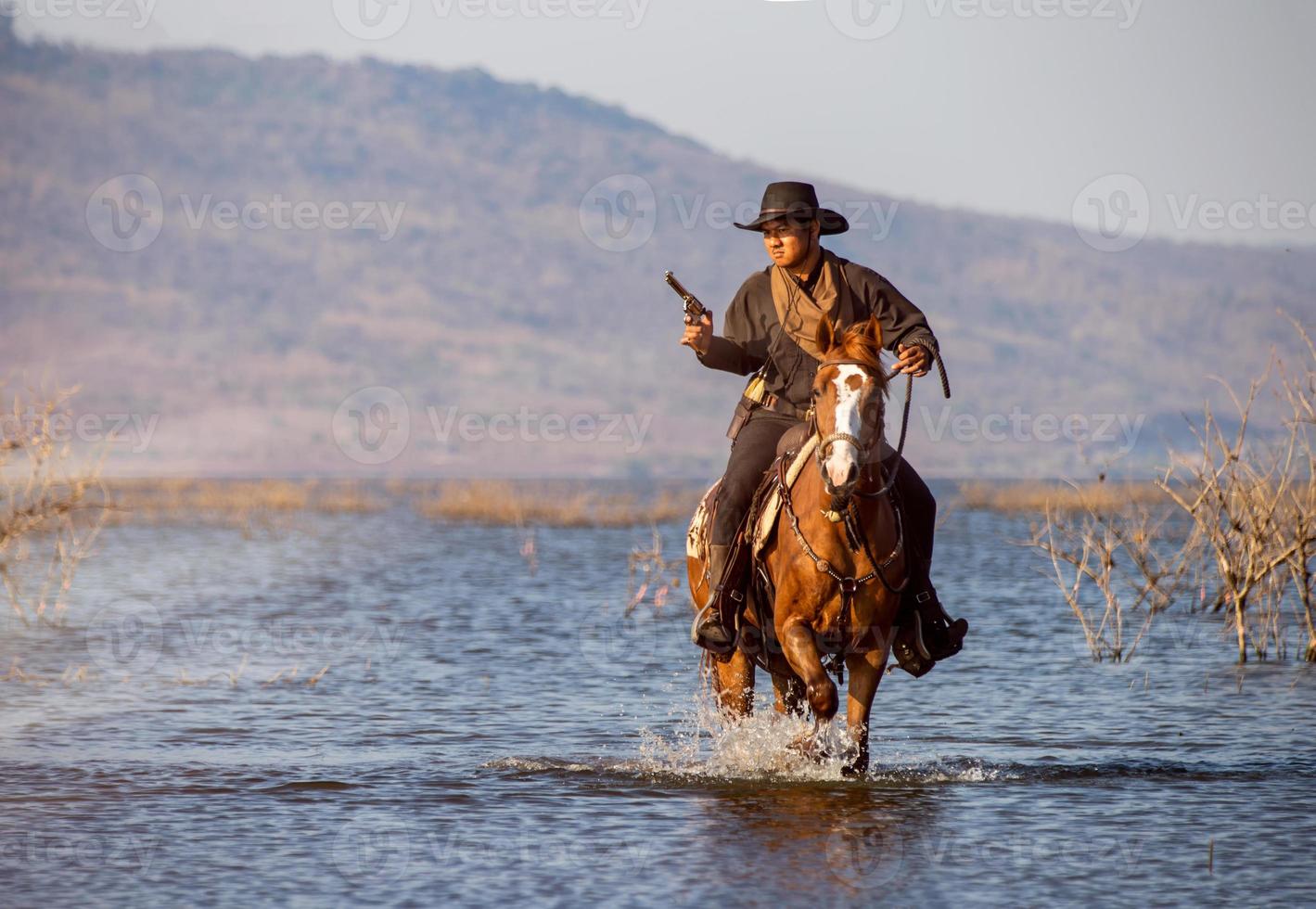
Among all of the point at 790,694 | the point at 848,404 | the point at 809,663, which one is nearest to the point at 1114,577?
the point at 790,694

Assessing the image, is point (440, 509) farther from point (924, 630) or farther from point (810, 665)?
point (810, 665)

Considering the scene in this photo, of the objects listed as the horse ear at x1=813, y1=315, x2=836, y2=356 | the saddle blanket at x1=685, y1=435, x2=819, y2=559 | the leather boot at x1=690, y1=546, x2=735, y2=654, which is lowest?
the leather boot at x1=690, y1=546, x2=735, y2=654

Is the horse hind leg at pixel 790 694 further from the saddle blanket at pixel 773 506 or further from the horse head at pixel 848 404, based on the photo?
the horse head at pixel 848 404

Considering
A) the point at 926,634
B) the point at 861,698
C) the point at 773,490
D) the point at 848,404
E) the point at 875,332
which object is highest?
the point at 875,332

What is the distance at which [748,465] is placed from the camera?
9.95 metres

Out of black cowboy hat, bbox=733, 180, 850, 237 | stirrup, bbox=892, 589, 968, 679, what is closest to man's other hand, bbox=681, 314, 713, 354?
black cowboy hat, bbox=733, 180, 850, 237

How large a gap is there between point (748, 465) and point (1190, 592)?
1525cm

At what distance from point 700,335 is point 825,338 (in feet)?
3.03

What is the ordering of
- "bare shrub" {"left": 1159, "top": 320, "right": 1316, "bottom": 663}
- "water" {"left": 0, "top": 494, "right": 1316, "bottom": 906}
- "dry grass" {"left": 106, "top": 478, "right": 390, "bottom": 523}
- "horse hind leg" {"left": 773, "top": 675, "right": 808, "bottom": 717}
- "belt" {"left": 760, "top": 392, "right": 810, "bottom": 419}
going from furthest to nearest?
"dry grass" {"left": 106, "top": 478, "right": 390, "bottom": 523} < "bare shrub" {"left": 1159, "top": 320, "right": 1316, "bottom": 663} < "horse hind leg" {"left": 773, "top": 675, "right": 808, "bottom": 717} < "belt" {"left": 760, "top": 392, "right": 810, "bottom": 419} < "water" {"left": 0, "top": 494, "right": 1316, "bottom": 906}

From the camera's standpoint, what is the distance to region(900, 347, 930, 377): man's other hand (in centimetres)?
909

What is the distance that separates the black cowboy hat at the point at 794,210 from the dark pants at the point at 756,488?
114 centimetres

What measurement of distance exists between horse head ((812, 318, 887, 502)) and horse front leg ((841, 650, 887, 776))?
95 centimetres

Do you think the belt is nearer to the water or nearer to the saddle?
the saddle

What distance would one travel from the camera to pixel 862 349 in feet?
29.0
